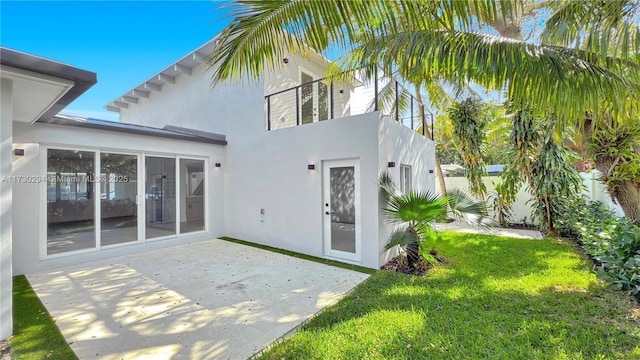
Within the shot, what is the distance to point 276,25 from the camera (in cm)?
328

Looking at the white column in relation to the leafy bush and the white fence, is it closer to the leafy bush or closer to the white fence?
the leafy bush

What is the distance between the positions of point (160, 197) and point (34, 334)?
5594 mm

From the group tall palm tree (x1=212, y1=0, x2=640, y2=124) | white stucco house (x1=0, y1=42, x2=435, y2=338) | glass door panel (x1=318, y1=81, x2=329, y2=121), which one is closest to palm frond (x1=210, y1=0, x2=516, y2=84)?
tall palm tree (x1=212, y1=0, x2=640, y2=124)

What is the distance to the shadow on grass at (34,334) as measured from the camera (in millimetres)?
3508

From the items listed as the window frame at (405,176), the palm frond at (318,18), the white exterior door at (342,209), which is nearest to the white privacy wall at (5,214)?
the palm frond at (318,18)

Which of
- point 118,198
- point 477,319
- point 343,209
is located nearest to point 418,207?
point 343,209

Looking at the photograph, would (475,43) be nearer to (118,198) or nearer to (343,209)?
(343,209)

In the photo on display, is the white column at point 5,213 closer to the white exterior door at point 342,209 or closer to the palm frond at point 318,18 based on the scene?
the palm frond at point 318,18

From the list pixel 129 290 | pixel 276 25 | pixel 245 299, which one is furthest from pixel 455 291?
pixel 129 290

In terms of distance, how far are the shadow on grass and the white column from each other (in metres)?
0.25

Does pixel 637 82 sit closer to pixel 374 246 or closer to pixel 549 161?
pixel 374 246

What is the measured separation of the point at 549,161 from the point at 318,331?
1012cm

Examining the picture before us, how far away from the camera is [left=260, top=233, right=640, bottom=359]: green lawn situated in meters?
3.45

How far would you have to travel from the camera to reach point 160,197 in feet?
30.0
